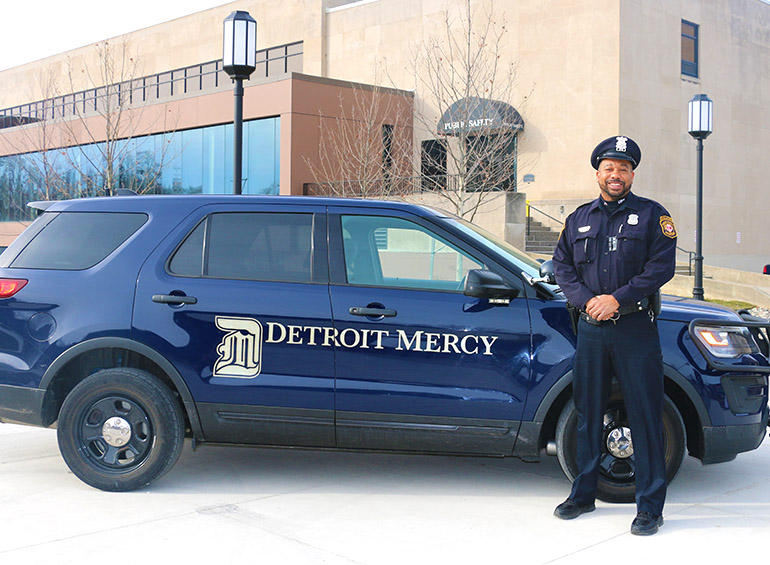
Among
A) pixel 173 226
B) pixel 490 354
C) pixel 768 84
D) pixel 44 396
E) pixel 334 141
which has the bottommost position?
pixel 44 396

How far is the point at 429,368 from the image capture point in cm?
516

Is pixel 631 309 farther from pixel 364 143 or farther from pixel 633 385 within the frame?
pixel 364 143

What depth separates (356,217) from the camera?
5.52 metres

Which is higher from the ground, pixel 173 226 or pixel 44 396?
pixel 173 226

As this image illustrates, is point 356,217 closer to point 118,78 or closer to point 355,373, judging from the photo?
point 355,373

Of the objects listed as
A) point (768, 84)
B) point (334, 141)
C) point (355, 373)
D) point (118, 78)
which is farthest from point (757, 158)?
point (355, 373)

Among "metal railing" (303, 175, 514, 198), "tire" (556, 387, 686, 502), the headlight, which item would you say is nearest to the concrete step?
"metal railing" (303, 175, 514, 198)

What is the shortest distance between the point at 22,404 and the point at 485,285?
3.06 metres

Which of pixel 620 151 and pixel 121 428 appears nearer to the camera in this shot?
pixel 620 151

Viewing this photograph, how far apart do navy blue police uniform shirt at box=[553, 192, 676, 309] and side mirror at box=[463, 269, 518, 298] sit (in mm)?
346

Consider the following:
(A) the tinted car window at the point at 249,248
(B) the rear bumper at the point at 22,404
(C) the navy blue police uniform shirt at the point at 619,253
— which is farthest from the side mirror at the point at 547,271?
(B) the rear bumper at the point at 22,404

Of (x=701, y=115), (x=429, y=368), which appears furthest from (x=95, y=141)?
(x=429, y=368)

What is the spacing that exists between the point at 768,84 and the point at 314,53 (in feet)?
58.5

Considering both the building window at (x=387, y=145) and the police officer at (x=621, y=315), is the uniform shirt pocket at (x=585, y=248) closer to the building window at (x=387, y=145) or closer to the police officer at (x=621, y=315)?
the police officer at (x=621, y=315)
